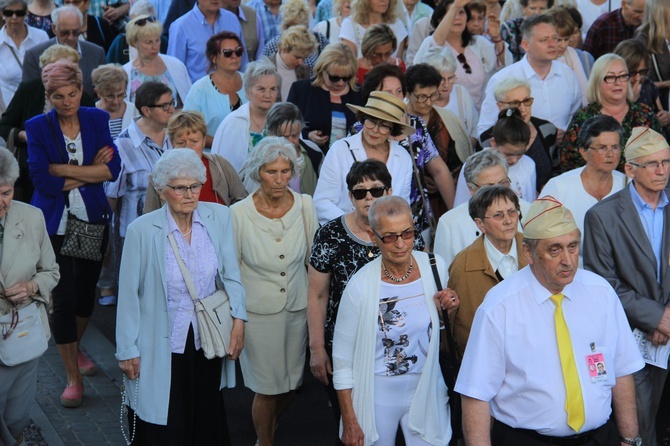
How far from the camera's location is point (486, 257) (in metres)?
6.37

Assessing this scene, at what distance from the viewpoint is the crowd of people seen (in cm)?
515

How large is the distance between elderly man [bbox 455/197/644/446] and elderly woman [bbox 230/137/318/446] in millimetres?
2239

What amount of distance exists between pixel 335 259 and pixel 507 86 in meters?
2.81

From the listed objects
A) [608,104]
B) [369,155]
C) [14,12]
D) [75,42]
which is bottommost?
[369,155]

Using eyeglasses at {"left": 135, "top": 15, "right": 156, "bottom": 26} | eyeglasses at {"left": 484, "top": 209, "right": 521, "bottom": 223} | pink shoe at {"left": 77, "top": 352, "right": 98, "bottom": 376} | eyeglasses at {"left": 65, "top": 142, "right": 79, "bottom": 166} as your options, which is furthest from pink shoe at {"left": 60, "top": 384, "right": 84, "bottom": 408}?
eyeglasses at {"left": 135, "top": 15, "right": 156, "bottom": 26}

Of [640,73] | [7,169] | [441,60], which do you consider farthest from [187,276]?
[640,73]

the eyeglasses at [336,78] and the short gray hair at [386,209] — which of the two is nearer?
the short gray hair at [386,209]

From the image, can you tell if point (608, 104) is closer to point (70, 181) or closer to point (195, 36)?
point (70, 181)

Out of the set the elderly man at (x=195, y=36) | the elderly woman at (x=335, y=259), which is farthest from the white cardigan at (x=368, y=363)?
A: the elderly man at (x=195, y=36)

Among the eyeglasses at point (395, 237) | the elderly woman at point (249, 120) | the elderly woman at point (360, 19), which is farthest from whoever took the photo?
the elderly woman at point (360, 19)

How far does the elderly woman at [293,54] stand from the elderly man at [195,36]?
119 centimetres

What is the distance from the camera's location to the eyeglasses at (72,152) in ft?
26.6

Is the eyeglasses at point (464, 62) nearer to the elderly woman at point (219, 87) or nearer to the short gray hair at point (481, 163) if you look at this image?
the elderly woman at point (219, 87)

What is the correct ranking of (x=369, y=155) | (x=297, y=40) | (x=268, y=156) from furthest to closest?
(x=297, y=40) → (x=369, y=155) → (x=268, y=156)
